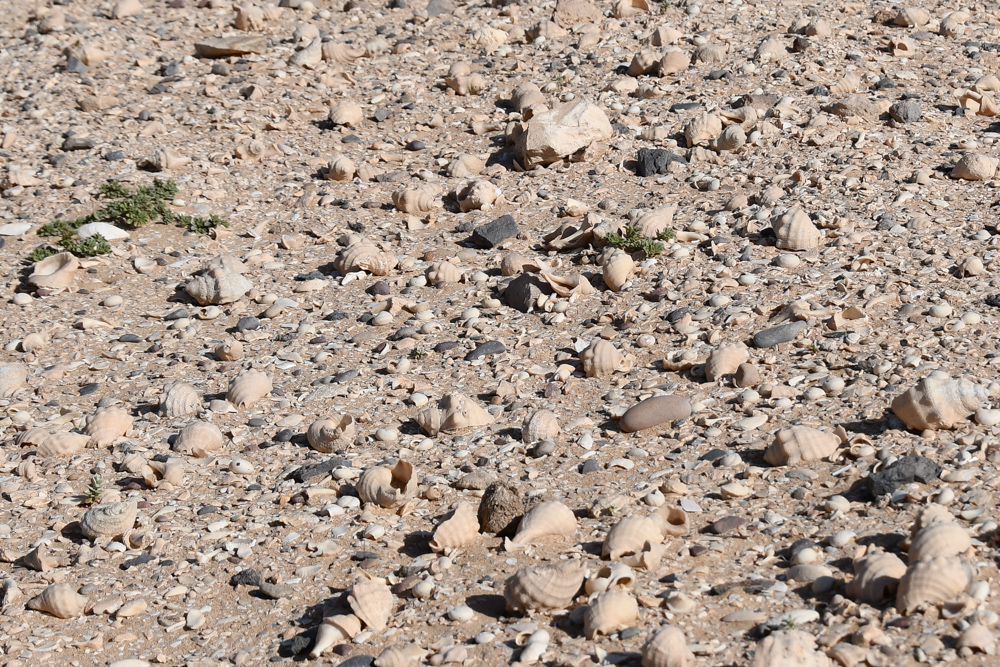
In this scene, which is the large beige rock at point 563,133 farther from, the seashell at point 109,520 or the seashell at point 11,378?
the seashell at point 109,520

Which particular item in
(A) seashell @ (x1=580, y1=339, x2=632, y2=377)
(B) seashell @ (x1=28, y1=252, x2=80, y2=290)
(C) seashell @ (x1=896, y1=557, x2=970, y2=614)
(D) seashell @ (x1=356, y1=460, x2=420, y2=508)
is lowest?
(B) seashell @ (x1=28, y1=252, x2=80, y2=290)

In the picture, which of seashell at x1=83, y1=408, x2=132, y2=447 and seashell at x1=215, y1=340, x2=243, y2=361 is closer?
seashell at x1=83, y1=408, x2=132, y2=447

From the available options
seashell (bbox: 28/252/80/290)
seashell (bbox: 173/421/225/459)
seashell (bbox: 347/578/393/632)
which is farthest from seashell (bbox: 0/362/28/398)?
seashell (bbox: 347/578/393/632)

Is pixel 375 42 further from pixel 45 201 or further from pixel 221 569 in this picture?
pixel 221 569

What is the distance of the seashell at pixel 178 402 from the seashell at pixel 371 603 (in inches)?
73.4

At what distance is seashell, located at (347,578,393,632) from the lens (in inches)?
141

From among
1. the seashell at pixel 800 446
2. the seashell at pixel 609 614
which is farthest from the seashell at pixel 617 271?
the seashell at pixel 609 614

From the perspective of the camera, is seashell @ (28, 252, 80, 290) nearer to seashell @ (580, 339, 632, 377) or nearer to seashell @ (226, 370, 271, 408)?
seashell @ (226, 370, 271, 408)

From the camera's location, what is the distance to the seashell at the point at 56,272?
6.27 m

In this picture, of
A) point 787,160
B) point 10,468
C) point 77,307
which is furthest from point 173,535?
point 787,160

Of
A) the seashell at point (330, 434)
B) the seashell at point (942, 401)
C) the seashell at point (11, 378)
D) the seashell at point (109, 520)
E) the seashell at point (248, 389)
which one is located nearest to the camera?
the seashell at point (942, 401)

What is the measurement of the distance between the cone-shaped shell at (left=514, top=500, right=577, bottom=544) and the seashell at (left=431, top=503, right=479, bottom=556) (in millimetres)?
192

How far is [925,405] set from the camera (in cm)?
405

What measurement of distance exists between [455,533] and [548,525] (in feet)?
1.22
